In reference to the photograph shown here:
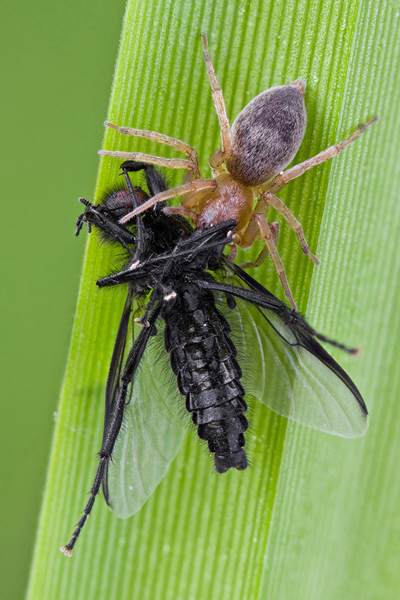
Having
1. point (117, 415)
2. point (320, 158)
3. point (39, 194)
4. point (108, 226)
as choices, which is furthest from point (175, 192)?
point (39, 194)

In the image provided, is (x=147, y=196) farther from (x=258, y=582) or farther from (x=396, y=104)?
(x=258, y=582)

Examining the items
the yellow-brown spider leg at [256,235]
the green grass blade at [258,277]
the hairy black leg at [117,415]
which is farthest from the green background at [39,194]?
the yellow-brown spider leg at [256,235]

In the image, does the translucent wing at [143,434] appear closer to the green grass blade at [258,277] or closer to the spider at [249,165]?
the green grass blade at [258,277]

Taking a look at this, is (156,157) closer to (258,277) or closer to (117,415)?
(258,277)

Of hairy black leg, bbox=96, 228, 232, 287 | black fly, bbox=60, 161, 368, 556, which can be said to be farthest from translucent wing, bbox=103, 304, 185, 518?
hairy black leg, bbox=96, 228, 232, 287

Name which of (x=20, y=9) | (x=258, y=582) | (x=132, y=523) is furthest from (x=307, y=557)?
(x=20, y=9)

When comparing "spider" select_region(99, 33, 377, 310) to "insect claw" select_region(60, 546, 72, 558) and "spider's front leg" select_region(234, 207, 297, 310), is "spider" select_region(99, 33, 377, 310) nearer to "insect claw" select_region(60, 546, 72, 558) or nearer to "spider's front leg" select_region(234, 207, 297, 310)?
"spider's front leg" select_region(234, 207, 297, 310)

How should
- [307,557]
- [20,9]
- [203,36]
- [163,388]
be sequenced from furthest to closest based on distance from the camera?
[20,9], [307,557], [163,388], [203,36]
